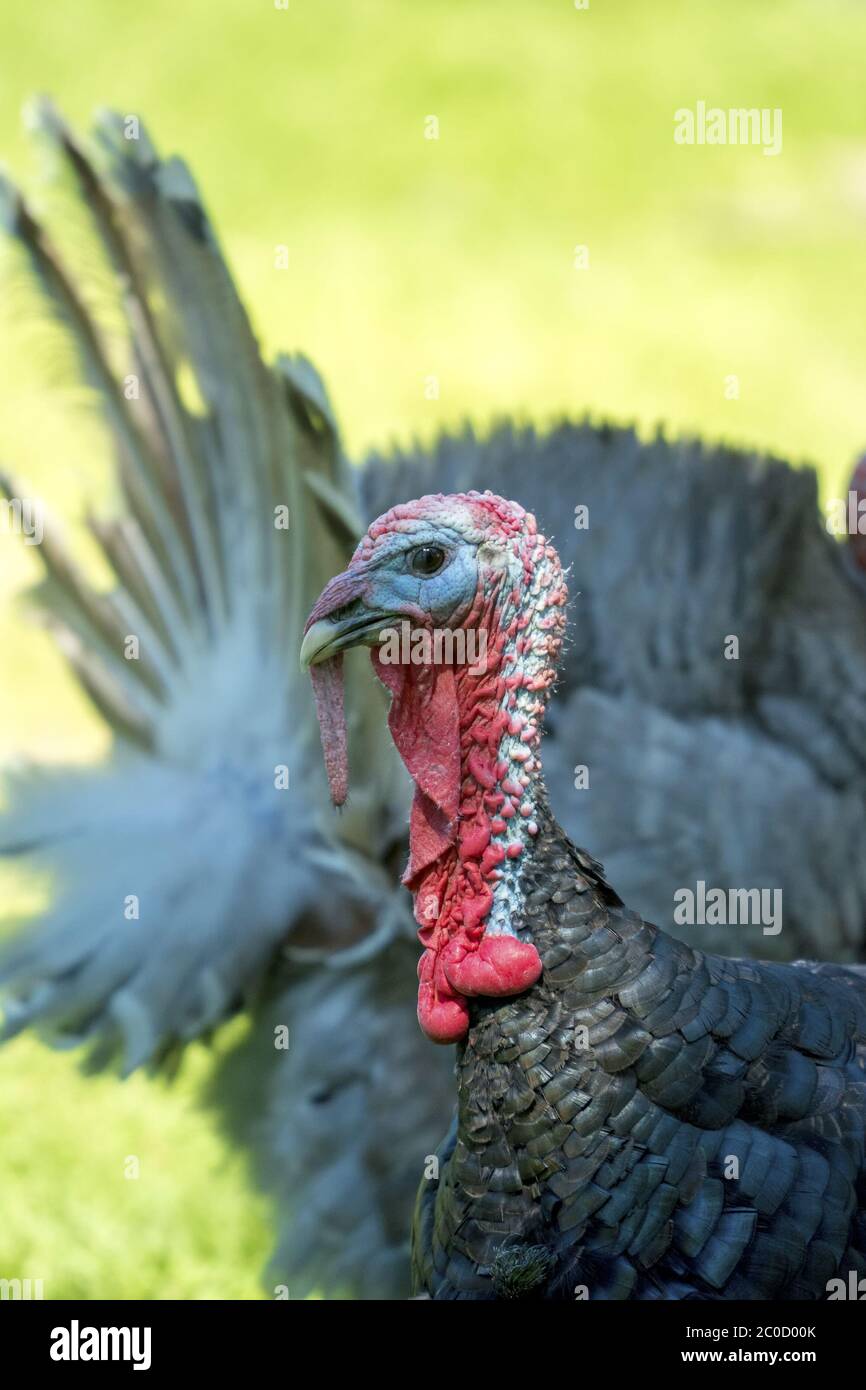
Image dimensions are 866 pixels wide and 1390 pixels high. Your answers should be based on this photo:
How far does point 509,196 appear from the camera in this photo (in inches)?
328

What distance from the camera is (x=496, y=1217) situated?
1.97 meters

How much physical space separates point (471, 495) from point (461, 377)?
A: 17.4ft

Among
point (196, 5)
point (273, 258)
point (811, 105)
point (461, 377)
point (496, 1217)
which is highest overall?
point (196, 5)

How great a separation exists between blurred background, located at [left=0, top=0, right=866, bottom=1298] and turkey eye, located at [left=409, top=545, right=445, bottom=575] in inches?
143

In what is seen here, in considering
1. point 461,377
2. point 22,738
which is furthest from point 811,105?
point 22,738

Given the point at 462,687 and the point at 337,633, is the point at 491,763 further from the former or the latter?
the point at 337,633

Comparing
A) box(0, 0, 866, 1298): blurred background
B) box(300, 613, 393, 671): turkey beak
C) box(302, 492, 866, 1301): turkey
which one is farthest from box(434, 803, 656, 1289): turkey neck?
box(0, 0, 866, 1298): blurred background

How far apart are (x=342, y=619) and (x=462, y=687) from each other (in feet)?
0.49

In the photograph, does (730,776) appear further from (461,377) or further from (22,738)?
(461,377)

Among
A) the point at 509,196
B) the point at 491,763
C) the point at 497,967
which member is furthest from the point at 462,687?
the point at 509,196

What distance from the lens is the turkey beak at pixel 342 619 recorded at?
75.1 inches

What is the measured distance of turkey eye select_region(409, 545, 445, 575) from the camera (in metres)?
1.92

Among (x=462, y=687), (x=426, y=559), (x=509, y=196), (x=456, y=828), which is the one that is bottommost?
(x=456, y=828)
